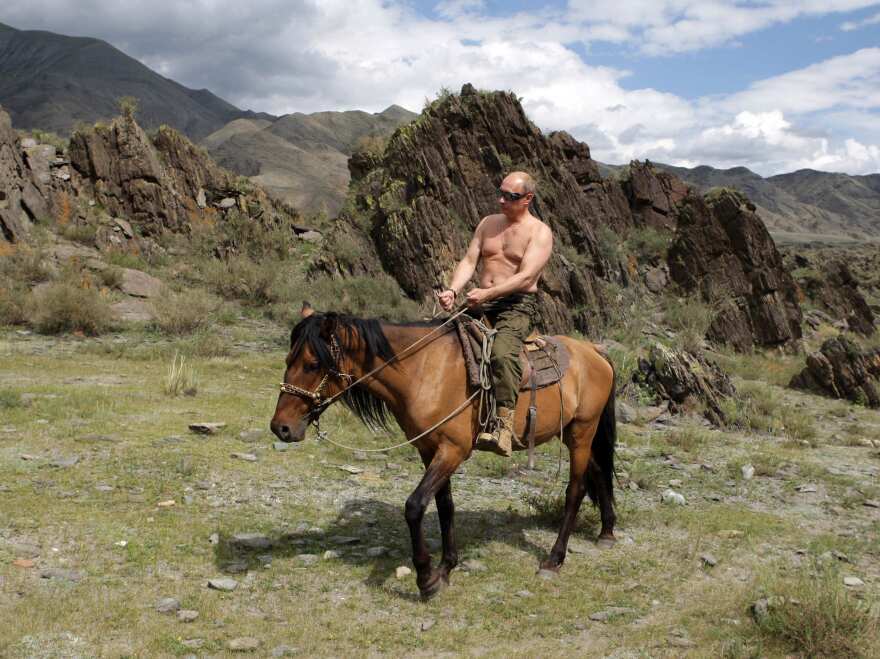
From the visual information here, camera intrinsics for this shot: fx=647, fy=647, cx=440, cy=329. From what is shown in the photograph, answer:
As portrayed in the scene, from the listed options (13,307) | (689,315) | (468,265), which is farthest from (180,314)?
(689,315)

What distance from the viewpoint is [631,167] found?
2573 cm

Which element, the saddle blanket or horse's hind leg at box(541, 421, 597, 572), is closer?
the saddle blanket

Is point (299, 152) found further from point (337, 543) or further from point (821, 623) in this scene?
point (821, 623)

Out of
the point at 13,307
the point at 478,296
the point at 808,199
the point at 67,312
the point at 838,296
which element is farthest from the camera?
the point at 808,199

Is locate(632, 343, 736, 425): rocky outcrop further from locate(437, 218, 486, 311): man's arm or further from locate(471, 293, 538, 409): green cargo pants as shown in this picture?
locate(437, 218, 486, 311): man's arm

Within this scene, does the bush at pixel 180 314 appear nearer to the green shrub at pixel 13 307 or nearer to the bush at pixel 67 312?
the bush at pixel 67 312

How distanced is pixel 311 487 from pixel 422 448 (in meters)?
2.50

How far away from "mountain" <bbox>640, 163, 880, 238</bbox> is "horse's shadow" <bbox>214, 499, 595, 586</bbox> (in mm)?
128965

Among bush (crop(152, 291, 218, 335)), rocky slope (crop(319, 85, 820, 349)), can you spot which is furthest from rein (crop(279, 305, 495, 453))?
rocky slope (crop(319, 85, 820, 349))

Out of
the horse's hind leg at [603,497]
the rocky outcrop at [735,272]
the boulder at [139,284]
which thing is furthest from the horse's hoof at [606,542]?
the rocky outcrop at [735,272]

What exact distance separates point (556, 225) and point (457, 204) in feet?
11.4

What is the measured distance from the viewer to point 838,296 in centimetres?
2628

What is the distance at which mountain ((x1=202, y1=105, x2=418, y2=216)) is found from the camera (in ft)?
239

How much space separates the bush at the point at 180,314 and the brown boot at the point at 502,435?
1239cm
